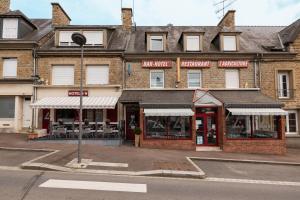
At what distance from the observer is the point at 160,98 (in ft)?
60.4

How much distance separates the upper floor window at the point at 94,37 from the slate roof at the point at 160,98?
14.5ft

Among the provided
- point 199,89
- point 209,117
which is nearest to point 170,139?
point 209,117

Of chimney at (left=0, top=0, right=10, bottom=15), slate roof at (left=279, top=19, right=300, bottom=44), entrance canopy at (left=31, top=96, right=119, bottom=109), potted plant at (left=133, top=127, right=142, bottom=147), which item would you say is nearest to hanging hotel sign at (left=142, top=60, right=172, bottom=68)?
entrance canopy at (left=31, top=96, right=119, bottom=109)

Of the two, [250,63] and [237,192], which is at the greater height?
[250,63]

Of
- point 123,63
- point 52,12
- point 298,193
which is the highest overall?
point 52,12

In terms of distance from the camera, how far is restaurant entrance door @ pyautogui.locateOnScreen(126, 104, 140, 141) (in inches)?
795

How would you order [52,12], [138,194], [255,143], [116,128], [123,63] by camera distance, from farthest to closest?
[52,12] → [123,63] → [116,128] → [255,143] → [138,194]

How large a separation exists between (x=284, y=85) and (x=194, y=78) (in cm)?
684

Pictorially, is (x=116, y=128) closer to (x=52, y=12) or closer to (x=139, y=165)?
(x=139, y=165)

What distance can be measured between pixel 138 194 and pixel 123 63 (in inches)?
564

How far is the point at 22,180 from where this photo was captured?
805cm

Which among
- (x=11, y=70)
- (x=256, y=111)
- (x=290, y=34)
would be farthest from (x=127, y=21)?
(x=256, y=111)

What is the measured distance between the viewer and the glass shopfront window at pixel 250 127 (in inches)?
683

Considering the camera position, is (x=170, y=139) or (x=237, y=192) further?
(x=170, y=139)
